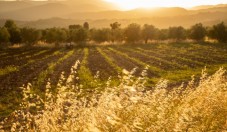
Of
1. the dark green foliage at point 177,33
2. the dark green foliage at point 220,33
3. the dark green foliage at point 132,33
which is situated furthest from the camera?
the dark green foliage at point 177,33

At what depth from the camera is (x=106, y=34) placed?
96.8 meters

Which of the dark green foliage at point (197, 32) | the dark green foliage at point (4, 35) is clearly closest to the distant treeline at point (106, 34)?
the dark green foliage at point (197, 32)

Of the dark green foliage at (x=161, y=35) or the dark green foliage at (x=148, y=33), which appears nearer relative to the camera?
the dark green foliage at (x=148, y=33)

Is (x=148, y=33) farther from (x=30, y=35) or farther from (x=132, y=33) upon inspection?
(x=30, y=35)

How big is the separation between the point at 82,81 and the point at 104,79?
275 centimetres

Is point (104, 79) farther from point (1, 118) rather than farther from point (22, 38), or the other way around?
point (22, 38)

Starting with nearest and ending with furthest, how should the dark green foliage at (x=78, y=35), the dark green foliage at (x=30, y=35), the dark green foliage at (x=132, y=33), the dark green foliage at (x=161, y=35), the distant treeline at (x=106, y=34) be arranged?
the dark green foliage at (x=30, y=35) < the distant treeline at (x=106, y=34) < the dark green foliage at (x=78, y=35) < the dark green foliage at (x=132, y=33) < the dark green foliage at (x=161, y=35)

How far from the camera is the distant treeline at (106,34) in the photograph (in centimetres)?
8719

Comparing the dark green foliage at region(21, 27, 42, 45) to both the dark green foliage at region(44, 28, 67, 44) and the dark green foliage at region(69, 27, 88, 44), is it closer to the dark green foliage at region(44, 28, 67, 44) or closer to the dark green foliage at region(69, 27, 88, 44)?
the dark green foliage at region(44, 28, 67, 44)

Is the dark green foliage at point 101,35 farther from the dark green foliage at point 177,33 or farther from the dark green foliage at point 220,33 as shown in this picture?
the dark green foliage at point 220,33

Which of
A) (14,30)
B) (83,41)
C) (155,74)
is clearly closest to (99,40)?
(83,41)

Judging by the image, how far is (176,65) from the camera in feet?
146

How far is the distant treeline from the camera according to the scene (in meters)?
87.2

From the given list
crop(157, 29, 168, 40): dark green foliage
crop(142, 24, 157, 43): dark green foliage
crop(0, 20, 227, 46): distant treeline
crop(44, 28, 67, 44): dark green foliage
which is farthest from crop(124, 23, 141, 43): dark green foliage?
crop(44, 28, 67, 44): dark green foliage
